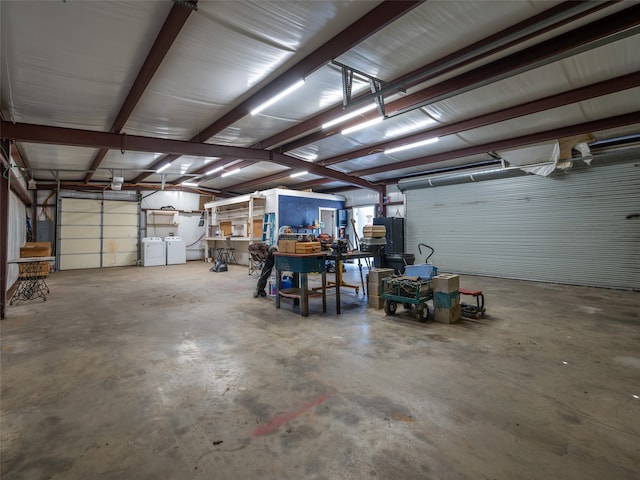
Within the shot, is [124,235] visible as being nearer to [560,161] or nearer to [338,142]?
[338,142]

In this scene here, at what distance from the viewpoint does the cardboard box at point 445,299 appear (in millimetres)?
4227

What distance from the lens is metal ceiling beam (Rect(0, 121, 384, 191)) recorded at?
4.82 meters

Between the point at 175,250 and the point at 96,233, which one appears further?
the point at 175,250

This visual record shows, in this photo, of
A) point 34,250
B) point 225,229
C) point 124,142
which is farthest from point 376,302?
point 225,229

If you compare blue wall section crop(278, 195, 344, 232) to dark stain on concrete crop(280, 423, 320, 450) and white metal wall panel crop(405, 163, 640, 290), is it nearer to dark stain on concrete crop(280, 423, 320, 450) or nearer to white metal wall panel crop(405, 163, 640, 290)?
white metal wall panel crop(405, 163, 640, 290)

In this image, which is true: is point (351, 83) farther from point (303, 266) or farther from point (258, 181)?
point (258, 181)

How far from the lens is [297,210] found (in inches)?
414

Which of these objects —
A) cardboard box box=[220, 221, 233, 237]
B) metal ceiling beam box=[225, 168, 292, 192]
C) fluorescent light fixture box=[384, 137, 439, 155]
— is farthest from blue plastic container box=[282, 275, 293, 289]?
cardboard box box=[220, 221, 233, 237]

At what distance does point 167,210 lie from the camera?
12906 millimetres

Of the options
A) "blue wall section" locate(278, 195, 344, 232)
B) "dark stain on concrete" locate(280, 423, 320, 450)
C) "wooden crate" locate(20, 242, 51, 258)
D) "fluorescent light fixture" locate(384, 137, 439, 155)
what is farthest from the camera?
"blue wall section" locate(278, 195, 344, 232)

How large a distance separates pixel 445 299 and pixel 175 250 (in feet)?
38.0

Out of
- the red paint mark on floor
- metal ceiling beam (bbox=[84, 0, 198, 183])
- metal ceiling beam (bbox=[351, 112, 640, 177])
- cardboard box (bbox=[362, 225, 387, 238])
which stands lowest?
the red paint mark on floor

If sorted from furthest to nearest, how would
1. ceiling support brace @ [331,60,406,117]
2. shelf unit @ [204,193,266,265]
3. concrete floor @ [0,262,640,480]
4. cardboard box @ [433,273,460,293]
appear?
shelf unit @ [204,193,266,265], cardboard box @ [433,273,460,293], ceiling support brace @ [331,60,406,117], concrete floor @ [0,262,640,480]

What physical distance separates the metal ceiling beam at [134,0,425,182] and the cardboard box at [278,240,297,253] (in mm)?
2246
